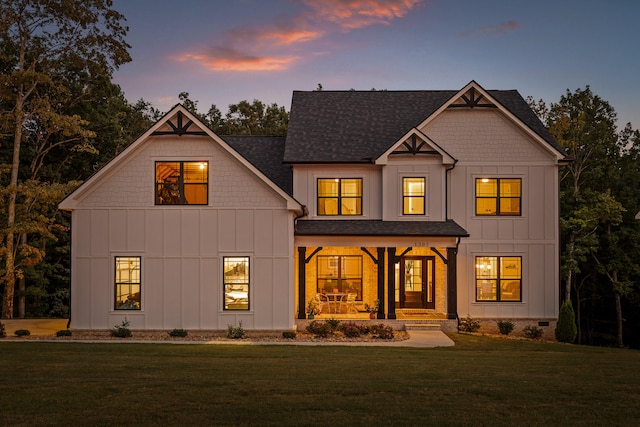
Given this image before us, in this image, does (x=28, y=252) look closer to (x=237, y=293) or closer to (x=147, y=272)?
(x=147, y=272)

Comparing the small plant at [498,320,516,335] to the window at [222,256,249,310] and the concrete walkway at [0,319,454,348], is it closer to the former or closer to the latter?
the concrete walkway at [0,319,454,348]

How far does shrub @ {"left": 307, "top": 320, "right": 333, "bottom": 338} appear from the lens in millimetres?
19141

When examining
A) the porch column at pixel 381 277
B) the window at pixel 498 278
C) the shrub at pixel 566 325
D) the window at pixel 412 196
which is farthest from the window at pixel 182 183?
the shrub at pixel 566 325

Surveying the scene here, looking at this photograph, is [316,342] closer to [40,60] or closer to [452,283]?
[452,283]

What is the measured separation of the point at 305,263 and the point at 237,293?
3088mm

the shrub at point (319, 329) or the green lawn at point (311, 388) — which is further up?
the green lawn at point (311, 388)

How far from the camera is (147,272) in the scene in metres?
19.4

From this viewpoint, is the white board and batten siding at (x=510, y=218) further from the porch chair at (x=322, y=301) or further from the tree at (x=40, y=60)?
the tree at (x=40, y=60)

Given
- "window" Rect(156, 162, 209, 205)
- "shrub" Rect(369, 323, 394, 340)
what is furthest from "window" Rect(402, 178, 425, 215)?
"window" Rect(156, 162, 209, 205)

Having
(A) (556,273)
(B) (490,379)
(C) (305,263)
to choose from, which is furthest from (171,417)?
(A) (556,273)

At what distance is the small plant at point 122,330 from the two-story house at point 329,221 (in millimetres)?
251

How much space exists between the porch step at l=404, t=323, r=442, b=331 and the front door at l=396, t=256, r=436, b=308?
245 centimetres

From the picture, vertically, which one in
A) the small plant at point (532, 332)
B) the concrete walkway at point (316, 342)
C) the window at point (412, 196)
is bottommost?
the small plant at point (532, 332)

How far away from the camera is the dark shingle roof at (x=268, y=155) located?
23.2m
